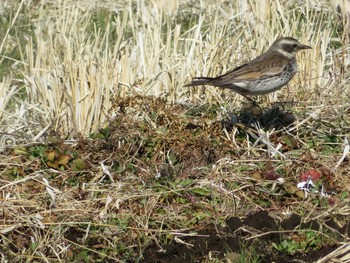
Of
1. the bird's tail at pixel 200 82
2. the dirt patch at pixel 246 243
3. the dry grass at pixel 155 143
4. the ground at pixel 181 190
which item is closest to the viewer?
the dirt patch at pixel 246 243

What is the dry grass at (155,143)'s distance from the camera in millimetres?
6781

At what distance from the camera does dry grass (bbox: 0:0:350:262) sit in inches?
267

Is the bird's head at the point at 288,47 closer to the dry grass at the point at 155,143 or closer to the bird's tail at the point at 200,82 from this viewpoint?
the dry grass at the point at 155,143

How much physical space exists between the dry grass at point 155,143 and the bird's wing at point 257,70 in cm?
43

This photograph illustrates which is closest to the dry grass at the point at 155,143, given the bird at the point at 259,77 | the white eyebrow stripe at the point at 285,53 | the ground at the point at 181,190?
the ground at the point at 181,190

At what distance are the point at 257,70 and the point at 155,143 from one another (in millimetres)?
1115

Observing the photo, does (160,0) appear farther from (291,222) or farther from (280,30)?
(291,222)

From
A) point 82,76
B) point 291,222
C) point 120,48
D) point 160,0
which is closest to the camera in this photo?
point 291,222

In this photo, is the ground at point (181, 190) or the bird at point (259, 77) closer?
the ground at point (181, 190)

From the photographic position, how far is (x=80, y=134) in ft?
26.4

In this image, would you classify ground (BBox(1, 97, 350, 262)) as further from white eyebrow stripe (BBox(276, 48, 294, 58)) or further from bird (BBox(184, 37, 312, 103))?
white eyebrow stripe (BBox(276, 48, 294, 58))

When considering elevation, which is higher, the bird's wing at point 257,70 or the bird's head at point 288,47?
the bird's head at point 288,47

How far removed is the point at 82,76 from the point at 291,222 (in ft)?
8.87

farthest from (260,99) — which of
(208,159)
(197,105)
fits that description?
(208,159)
